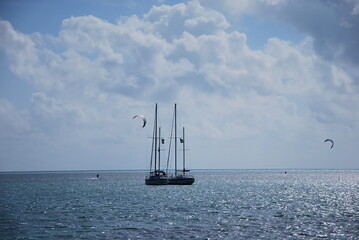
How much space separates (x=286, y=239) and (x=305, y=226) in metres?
7.18

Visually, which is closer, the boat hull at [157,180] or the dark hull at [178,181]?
the boat hull at [157,180]

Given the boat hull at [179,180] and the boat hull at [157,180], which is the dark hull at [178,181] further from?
the boat hull at [157,180]

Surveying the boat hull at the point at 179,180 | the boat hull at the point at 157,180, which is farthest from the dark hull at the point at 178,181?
the boat hull at the point at 157,180

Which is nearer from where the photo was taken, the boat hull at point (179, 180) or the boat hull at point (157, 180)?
the boat hull at point (157, 180)

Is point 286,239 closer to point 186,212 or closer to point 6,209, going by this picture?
point 186,212

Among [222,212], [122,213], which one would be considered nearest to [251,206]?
[222,212]

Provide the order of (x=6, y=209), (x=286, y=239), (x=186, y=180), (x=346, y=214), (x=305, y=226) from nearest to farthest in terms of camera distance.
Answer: (x=286, y=239), (x=305, y=226), (x=346, y=214), (x=6, y=209), (x=186, y=180)

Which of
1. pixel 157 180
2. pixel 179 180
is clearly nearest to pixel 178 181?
pixel 179 180

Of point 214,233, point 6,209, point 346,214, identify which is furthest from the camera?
point 6,209

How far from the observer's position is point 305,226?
39781 mm

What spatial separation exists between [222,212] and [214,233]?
1528cm

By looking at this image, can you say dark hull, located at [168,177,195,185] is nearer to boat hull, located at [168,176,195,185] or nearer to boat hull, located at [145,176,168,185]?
boat hull, located at [168,176,195,185]

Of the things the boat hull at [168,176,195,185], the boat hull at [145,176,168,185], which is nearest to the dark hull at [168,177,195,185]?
the boat hull at [168,176,195,185]

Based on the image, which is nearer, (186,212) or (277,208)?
(186,212)
